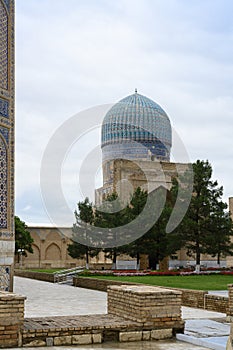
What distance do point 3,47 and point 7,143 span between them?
2.13 metres

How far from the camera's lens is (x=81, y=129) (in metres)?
22.9

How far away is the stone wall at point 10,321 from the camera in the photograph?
217 inches

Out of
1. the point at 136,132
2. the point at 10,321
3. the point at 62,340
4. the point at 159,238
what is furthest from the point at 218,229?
the point at 10,321

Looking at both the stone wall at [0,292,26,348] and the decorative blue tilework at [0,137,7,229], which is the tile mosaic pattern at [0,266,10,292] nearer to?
the decorative blue tilework at [0,137,7,229]

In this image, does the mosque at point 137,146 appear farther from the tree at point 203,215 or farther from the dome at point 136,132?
the tree at point 203,215

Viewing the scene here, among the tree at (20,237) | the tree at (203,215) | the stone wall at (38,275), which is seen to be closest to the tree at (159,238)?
the tree at (203,215)

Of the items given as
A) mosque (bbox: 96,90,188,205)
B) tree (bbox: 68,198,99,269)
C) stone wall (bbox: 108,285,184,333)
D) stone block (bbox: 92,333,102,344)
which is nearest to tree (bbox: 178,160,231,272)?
tree (bbox: 68,198,99,269)

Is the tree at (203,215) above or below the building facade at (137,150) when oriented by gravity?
below

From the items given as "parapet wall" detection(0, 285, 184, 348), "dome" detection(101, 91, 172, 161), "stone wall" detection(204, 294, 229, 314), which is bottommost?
"stone wall" detection(204, 294, 229, 314)

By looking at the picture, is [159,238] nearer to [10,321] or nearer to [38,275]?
[38,275]

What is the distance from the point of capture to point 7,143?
448 inches

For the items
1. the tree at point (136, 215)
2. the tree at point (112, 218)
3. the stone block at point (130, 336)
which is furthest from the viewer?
the tree at point (112, 218)

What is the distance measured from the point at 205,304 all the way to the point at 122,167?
22.4 metres

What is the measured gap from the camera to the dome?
3441cm
